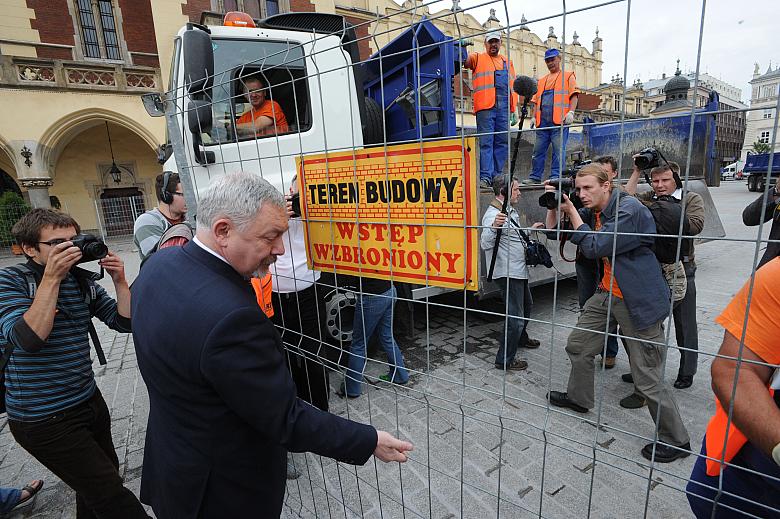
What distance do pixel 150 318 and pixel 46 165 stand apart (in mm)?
16288

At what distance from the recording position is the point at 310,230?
1987mm

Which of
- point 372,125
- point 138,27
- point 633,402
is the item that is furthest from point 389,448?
point 138,27

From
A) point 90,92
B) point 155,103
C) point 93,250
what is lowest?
point 93,250

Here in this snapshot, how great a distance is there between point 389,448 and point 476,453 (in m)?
1.63

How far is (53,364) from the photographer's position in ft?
6.23

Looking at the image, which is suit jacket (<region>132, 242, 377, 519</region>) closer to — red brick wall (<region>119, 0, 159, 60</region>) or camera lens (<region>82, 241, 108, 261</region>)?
camera lens (<region>82, 241, 108, 261</region>)

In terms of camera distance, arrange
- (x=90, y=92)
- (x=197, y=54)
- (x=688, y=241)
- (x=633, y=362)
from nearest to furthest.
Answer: (x=197, y=54) → (x=633, y=362) → (x=688, y=241) → (x=90, y=92)

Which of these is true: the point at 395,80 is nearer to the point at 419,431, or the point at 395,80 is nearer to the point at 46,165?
the point at 419,431

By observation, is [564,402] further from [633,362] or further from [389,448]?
[389,448]

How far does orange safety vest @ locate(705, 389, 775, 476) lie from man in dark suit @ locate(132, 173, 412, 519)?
0.96m

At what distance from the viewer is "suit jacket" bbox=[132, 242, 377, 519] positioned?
1.11 meters

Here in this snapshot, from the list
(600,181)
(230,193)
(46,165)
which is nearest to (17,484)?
(230,193)

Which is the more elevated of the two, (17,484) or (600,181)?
(600,181)

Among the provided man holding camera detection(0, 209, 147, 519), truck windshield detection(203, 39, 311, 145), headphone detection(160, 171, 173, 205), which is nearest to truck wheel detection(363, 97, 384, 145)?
truck windshield detection(203, 39, 311, 145)
